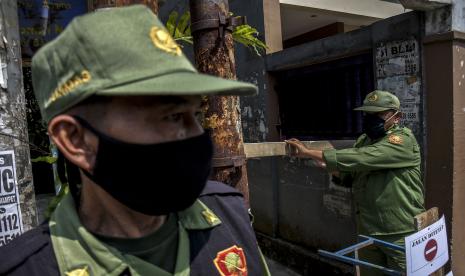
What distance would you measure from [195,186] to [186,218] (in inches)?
6.6

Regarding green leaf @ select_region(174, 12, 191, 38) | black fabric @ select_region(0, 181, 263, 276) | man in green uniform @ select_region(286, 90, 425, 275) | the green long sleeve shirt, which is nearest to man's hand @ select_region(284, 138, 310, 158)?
man in green uniform @ select_region(286, 90, 425, 275)

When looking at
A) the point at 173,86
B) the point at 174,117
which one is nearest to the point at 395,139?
the point at 174,117

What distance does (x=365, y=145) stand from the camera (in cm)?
358

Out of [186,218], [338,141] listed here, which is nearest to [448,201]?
[338,141]

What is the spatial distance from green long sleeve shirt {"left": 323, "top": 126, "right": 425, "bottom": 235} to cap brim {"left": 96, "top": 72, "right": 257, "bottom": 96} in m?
2.56

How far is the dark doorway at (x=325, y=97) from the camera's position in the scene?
4543mm

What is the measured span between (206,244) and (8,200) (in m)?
1.28

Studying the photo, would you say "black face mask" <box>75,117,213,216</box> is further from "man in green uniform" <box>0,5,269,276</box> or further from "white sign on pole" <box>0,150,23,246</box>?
"white sign on pole" <box>0,150,23,246</box>

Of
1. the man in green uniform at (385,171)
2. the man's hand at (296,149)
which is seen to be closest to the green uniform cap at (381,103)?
the man in green uniform at (385,171)

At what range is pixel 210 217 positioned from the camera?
1.22 meters

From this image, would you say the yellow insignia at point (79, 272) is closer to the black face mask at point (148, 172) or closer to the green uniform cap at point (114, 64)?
the black face mask at point (148, 172)

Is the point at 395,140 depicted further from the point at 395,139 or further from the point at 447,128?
the point at 447,128

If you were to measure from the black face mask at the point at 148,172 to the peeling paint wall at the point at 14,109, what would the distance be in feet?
3.81

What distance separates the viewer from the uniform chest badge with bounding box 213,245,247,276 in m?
1.15
